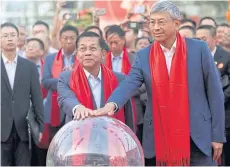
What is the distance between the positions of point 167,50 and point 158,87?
34 centimetres

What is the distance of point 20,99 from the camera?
7520 millimetres

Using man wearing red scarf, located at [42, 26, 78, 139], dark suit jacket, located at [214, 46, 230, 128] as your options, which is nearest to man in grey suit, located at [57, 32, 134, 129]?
dark suit jacket, located at [214, 46, 230, 128]

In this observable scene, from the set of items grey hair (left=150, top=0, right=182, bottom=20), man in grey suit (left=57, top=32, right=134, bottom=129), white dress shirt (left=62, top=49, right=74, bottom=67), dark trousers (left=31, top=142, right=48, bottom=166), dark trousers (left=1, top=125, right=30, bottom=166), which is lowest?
dark trousers (left=31, top=142, right=48, bottom=166)

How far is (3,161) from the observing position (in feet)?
24.5

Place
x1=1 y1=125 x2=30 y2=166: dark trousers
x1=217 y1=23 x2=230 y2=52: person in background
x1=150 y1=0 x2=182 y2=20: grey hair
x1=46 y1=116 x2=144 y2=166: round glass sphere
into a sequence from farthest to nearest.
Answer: x1=217 y1=23 x2=230 y2=52: person in background, x1=1 y1=125 x2=30 y2=166: dark trousers, x1=150 y1=0 x2=182 y2=20: grey hair, x1=46 y1=116 x2=144 y2=166: round glass sphere

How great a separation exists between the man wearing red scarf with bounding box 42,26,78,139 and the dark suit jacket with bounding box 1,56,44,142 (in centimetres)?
62

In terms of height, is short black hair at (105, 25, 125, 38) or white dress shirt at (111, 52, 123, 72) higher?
short black hair at (105, 25, 125, 38)

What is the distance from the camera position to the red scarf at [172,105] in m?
5.47

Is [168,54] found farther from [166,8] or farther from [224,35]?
[224,35]

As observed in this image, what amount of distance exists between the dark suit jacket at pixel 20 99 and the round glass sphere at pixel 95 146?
3206mm

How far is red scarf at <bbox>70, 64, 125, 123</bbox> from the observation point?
18.4 ft

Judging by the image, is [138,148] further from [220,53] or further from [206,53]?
[220,53]

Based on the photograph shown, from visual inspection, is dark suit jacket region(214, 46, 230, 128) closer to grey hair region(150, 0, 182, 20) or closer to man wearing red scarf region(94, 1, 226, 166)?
man wearing red scarf region(94, 1, 226, 166)

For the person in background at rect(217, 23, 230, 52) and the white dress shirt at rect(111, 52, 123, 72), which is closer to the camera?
the white dress shirt at rect(111, 52, 123, 72)
